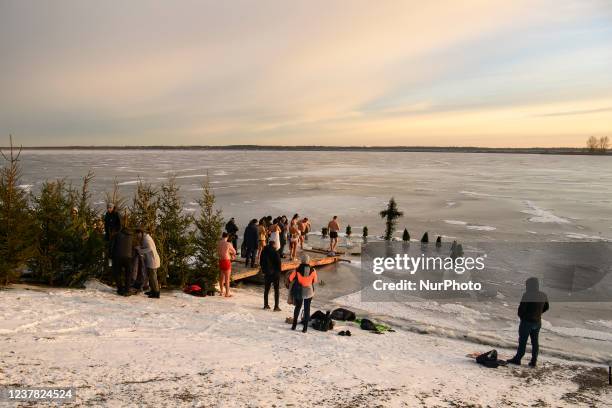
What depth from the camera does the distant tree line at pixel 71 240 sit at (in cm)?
1061

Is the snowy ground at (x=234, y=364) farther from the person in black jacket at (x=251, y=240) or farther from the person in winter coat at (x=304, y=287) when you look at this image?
the person in black jacket at (x=251, y=240)

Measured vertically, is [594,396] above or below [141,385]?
below

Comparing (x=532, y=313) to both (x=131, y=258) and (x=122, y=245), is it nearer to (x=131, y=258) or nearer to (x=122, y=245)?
(x=131, y=258)

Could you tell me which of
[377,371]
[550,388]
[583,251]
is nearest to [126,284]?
[377,371]

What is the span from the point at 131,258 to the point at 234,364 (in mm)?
4648

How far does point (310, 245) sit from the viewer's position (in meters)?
22.7

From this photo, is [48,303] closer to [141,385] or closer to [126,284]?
[126,284]

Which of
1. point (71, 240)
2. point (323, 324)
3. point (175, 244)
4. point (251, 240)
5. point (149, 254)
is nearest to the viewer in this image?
point (323, 324)

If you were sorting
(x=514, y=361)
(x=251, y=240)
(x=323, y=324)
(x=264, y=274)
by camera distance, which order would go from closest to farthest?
(x=514, y=361) < (x=323, y=324) < (x=264, y=274) < (x=251, y=240)

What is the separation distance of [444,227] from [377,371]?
2208 centimetres

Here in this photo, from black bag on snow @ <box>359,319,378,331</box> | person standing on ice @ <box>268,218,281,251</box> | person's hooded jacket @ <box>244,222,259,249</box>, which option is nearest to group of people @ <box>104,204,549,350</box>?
black bag on snow @ <box>359,319,378,331</box>

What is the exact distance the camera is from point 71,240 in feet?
37.7

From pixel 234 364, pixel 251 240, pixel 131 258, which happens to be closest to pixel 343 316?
pixel 234 364

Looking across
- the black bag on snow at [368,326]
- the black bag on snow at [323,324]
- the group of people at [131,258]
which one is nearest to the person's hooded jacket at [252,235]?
the group of people at [131,258]
